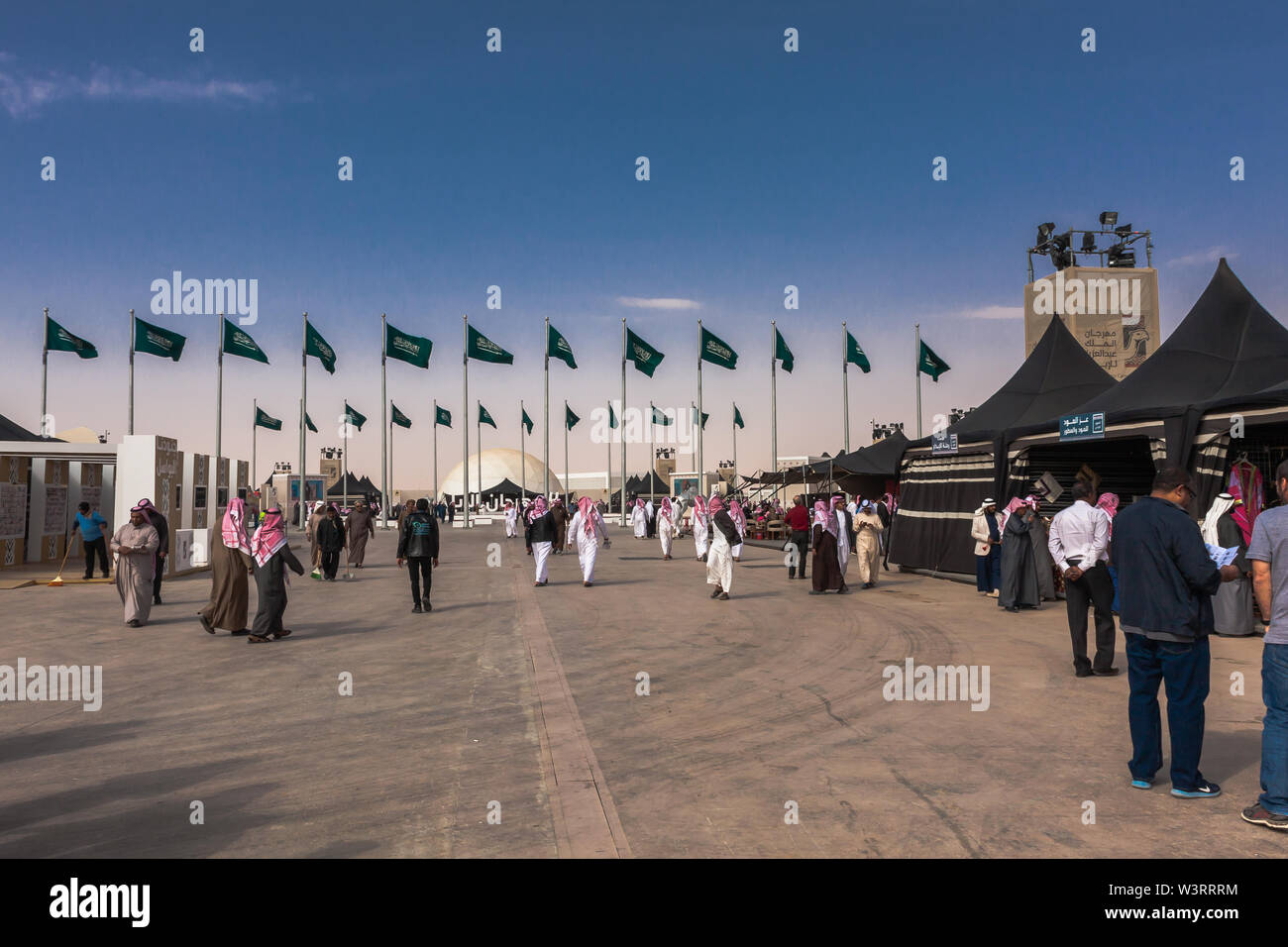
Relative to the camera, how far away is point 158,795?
16.6 ft

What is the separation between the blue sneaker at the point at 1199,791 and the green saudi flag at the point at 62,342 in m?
32.9

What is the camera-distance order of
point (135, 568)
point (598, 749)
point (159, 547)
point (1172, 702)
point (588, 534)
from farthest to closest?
point (588, 534) → point (159, 547) → point (135, 568) → point (598, 749) → point (1172, 702)

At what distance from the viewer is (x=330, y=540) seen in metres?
18.7

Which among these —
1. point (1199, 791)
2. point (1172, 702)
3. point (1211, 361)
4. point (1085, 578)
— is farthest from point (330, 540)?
point (1199, 791)

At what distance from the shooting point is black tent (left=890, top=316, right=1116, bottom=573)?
16.9 m

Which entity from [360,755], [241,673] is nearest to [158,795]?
[360,755]

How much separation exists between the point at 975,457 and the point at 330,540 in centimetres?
1325

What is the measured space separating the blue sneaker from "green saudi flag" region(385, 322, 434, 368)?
3011 cm

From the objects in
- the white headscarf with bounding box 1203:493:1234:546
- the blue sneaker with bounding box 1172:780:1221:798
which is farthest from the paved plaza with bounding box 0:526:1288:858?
the white headscarf with bounding box 1203:493:1234:546

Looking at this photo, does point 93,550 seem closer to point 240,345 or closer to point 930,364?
point 240,345

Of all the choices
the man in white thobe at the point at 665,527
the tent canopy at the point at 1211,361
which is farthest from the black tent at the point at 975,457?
the man in white thobe at the point at 665,527

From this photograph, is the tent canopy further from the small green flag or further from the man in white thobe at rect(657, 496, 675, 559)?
the small green flag

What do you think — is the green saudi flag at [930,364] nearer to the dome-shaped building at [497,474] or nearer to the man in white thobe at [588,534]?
the man in white thobe at [588,534]
